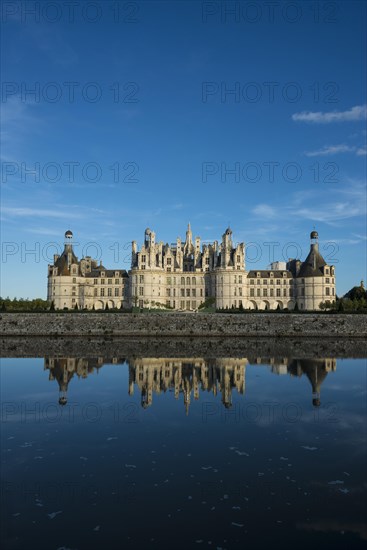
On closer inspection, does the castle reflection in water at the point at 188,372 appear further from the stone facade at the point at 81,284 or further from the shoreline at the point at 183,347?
the stone facade at the point at 81,284

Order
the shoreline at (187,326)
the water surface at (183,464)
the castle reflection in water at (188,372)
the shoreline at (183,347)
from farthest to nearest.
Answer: the shoreline at (187,326)
the shoreline at (183,347)
the castle reflection in water at (188,372)
the water surface at (183,464)

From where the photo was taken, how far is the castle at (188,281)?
75875 millimetres

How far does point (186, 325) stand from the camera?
5197cm

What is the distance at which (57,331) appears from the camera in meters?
51.1

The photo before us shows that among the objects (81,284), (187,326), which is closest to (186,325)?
(187,326)

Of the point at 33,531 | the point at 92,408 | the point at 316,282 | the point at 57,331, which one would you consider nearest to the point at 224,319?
the point at 57,331

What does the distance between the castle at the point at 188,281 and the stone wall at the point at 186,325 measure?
2166 cm

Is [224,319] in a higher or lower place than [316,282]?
lower

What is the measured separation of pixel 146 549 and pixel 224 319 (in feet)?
146

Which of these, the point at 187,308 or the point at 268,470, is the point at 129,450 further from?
the point at 187,308

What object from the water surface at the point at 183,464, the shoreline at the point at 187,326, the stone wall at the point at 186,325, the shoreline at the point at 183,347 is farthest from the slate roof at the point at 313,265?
the water surface at the point at 183,464

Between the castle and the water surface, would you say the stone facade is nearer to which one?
the castle

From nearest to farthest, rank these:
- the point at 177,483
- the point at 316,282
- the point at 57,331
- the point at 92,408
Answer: the point at 177,483, the point at 92,408, the point at 57,331, the point at 316,282

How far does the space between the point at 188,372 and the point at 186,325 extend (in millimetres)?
26079
